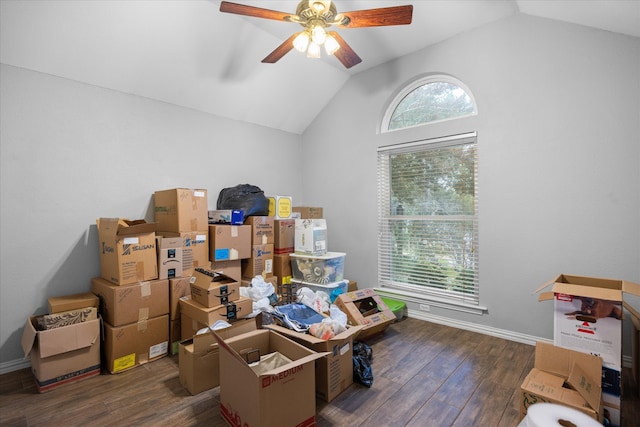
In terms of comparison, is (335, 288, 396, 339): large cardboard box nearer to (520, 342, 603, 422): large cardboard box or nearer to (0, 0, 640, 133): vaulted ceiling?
(520, 342, 603, 422): large cardboard box

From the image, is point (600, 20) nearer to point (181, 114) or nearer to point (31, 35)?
point (181, 114)

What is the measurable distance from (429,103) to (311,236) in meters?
2.03

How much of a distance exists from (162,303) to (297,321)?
1.18m

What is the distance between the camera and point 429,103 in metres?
3.60

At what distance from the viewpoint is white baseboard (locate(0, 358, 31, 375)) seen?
7.87 feet

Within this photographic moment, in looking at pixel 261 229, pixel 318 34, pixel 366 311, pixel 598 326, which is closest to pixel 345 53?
pixel 318 34

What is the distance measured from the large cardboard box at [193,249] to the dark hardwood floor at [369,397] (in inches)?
31.1

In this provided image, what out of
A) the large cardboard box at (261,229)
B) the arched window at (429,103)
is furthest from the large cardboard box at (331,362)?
the arched window at (429,103)

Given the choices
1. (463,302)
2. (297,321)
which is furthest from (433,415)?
(463,302)

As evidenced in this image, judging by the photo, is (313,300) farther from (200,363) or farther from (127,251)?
(127,251)

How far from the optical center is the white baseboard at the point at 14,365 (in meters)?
2.40

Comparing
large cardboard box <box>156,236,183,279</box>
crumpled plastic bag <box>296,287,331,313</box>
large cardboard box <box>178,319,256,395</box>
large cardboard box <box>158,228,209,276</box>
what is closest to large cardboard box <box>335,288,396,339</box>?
crumpled plastic bag <box>296,287,331,313</box>

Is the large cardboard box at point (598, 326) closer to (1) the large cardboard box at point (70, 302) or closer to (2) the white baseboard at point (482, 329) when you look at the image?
(2) the white baseboard at point (482, 329)

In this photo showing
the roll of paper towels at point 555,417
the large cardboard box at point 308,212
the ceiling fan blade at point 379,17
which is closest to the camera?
the roll of paper towels at point 555,417
